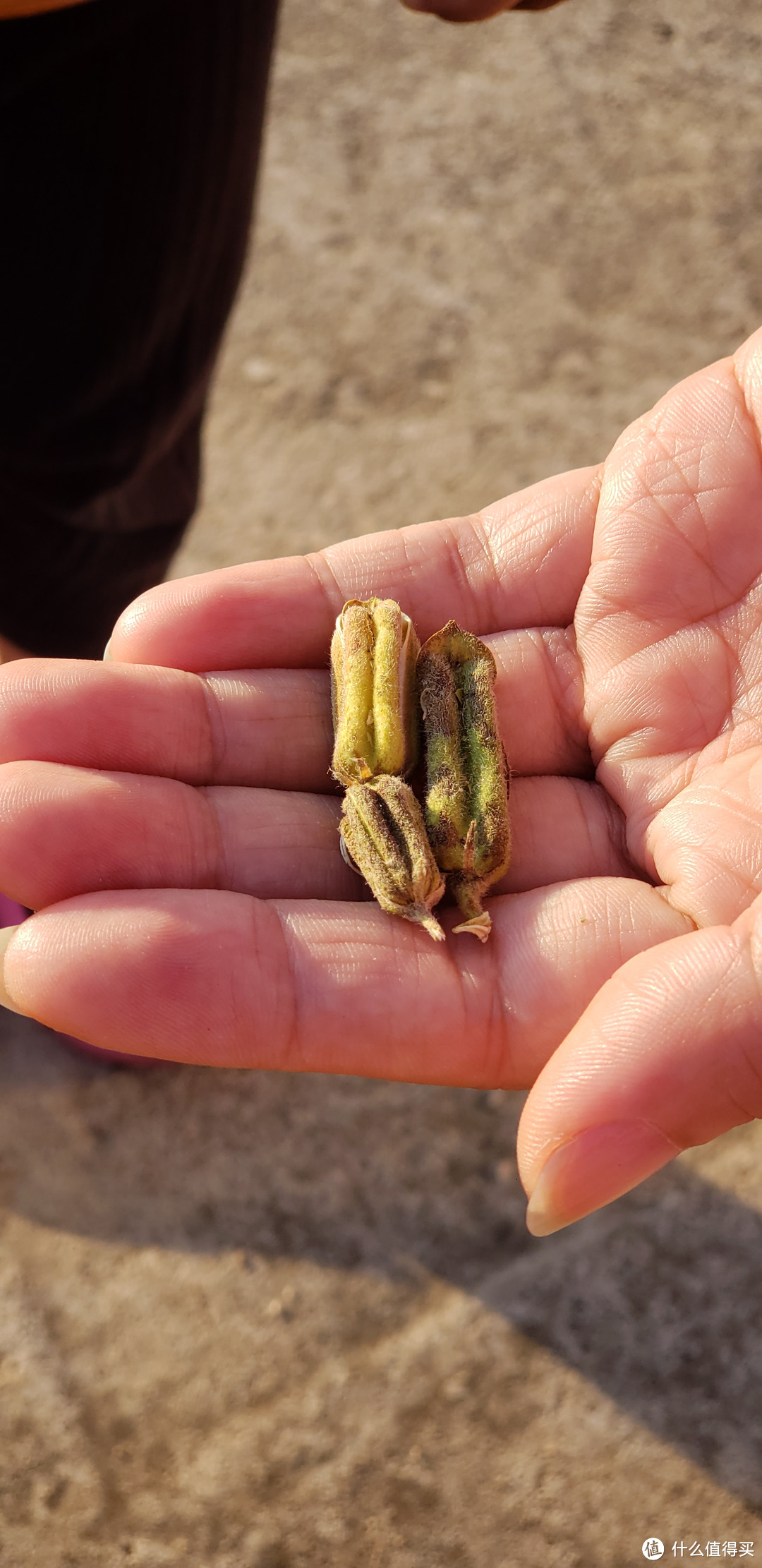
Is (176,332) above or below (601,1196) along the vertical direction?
above

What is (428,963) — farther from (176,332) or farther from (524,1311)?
(176,332)

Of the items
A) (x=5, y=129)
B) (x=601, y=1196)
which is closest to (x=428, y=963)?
(x=601, y=1196)

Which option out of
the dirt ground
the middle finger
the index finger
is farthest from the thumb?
the dirt ground

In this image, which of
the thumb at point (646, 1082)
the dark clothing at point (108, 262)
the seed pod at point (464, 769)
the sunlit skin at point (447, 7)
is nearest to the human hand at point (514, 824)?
the thumb at point (646, 1082)

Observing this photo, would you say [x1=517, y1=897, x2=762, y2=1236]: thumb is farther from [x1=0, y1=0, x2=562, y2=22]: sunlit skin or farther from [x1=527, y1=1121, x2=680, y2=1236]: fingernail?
[x1=0, y1=0, x2=562, y2=22]: sunlit skin

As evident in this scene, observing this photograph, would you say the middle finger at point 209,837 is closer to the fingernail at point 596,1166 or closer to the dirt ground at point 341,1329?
the fingernail at point 596,1166

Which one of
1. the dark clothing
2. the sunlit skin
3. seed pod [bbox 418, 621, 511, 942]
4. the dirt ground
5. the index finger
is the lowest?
the dirt ground

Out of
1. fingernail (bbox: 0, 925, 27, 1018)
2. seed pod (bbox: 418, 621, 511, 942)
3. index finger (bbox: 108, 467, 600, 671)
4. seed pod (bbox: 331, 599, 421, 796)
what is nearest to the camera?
fingernail (bbox: 0, 925, 27, 1018)
